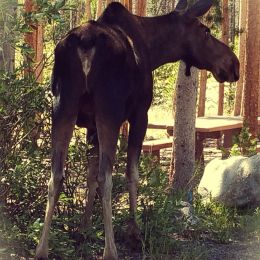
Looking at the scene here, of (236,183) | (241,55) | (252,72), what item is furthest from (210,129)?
(241,55)

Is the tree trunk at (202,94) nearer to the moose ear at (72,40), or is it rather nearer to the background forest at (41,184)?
the background forest at (41,184)

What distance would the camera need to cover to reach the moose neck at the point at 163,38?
640cm

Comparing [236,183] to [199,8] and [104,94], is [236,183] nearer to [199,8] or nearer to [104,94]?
[199,8]

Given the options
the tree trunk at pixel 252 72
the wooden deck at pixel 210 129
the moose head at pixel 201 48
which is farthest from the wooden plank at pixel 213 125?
the moose head at pixel 201 48

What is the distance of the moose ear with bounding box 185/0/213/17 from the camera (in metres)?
6.44

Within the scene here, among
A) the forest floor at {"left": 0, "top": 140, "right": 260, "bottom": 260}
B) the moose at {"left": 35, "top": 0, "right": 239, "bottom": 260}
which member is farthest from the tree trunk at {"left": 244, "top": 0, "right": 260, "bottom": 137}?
the moose at {"left": 35, "top": 0, "right": 239, "bottom": 260}

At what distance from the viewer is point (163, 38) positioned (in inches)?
255

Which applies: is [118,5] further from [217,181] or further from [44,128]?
[217,181]

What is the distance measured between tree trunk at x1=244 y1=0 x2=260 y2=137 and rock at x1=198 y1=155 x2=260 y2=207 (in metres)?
4.11

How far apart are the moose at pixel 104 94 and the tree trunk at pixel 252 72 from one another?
6762 millimetres

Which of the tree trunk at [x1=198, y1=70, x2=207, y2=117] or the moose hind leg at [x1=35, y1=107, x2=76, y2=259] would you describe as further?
the tree trunk at [x1=198, y1=70, x2=207, y2=117]

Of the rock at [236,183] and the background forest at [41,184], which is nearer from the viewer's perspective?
the background forest at [41,184]

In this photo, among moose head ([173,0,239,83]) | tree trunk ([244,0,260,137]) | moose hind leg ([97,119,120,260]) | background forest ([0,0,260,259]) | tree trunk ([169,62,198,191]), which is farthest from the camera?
tree trunk ([244,0,260,137])

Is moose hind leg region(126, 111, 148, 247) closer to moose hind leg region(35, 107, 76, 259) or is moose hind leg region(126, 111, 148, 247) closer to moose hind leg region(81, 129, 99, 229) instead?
moose hind leg region(81, 129, 99, 229)
